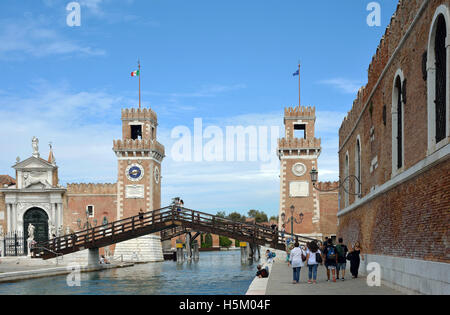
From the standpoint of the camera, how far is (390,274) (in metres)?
15.3

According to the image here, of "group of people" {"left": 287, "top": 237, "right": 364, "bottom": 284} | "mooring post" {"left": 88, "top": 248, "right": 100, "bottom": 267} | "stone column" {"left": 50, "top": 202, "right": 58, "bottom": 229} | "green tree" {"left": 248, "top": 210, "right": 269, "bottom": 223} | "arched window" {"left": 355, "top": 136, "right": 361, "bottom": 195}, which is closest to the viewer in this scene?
"group of people" {"left": 287, "top": 237, "right": 364, "bottom": 284}

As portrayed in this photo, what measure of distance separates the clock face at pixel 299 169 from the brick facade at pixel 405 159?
94.1 feet

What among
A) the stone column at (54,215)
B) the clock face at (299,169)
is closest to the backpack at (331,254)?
the clock face at (299,169)

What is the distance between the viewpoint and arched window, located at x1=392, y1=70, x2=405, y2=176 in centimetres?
1565

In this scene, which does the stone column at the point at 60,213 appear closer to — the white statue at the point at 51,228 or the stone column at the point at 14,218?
the white statue at the point at 51,228

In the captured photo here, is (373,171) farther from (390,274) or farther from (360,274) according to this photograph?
(390,274)

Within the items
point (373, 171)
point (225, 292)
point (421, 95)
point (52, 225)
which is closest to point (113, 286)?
point (225, 292)

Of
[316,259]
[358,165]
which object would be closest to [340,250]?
[316,259]

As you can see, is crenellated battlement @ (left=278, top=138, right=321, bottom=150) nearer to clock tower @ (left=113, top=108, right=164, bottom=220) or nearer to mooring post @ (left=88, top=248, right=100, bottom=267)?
clock tower @ (left=113, top=108, right=164, bottom=220)

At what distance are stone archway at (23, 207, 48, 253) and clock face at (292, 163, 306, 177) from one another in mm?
22128

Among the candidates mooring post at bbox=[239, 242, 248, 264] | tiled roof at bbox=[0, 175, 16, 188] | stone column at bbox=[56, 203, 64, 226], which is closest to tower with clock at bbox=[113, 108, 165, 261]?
stone column at bbox=[56, 203, 64, 226]

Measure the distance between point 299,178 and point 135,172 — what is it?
1414 cm

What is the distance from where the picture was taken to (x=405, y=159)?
1469cm
